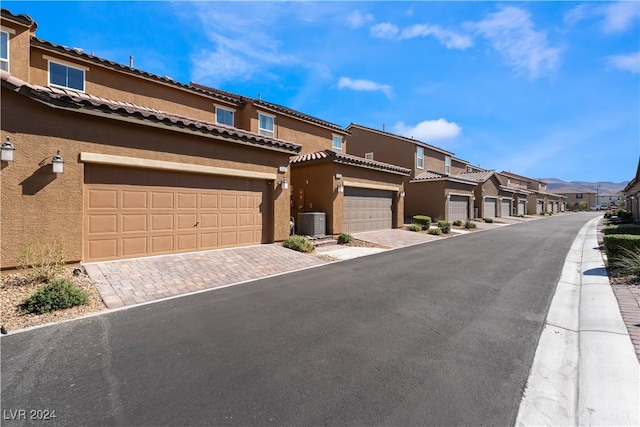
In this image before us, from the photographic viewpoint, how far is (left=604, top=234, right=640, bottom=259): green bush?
856cm

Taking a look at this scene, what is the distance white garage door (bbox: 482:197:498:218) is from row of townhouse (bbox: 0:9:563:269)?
20.4m

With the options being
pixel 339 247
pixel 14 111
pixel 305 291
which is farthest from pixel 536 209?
Result: pixel 14 111

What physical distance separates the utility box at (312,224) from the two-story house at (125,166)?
0.61 meters

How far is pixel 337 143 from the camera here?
22594 mm

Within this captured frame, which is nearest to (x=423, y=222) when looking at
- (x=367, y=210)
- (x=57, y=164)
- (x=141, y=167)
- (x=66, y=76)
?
(x=367, y=210)

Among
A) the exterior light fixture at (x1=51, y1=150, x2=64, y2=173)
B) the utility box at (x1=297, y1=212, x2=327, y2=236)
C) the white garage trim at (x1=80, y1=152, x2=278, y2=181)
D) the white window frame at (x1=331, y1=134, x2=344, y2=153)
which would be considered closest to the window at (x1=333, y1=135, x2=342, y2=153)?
the white window frame at (x1=331, y1=134, x2=344, y2=153)

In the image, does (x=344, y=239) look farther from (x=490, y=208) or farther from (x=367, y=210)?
(x=490, y=208)

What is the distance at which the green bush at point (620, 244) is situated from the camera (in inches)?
337

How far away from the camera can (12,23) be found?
9.70m

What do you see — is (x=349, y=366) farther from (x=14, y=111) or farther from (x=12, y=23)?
(x=12, y=23)

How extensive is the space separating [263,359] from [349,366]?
1177 mm

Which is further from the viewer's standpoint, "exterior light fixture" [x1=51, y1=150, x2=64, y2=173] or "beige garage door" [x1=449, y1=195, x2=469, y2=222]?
"beige garage door" [x1=449, y1=195, x2=469, y2=222]

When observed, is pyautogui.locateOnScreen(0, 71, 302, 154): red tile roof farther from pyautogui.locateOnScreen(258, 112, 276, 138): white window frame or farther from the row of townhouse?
pyautogui.locateOnScreen(258, 112, 276, 138): white window frame

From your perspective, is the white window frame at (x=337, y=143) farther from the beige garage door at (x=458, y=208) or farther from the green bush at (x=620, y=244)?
the green bush at (x=620, y=244)
